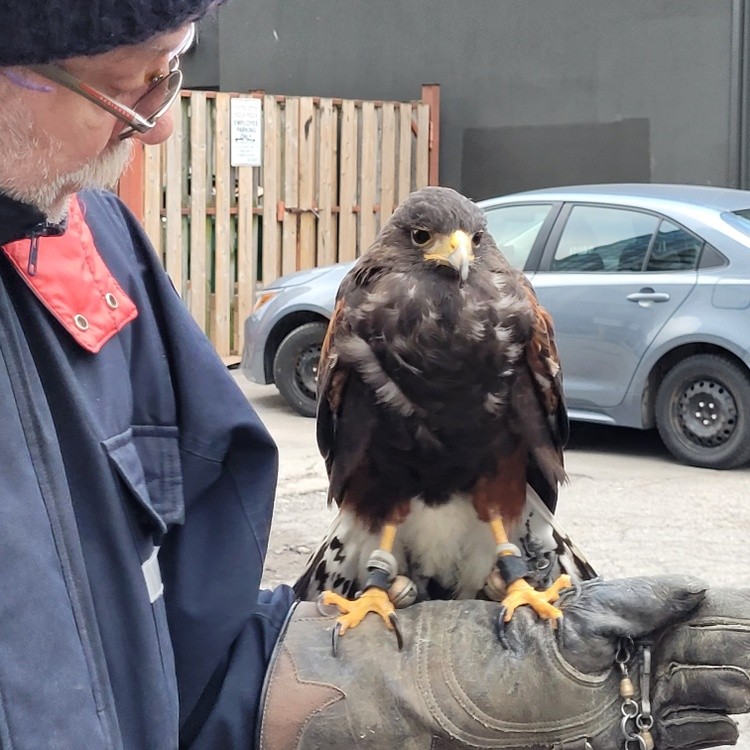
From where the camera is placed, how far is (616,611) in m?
1.93

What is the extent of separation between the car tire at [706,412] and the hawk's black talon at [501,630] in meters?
4.43

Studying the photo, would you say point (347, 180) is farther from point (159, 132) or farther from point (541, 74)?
point (159, 132)

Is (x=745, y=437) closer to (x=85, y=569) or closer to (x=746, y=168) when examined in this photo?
(x=746, y=168)

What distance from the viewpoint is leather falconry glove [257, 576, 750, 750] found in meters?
1.88

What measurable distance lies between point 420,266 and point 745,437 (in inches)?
159

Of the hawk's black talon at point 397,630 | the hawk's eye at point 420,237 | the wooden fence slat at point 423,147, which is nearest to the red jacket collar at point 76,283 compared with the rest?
the hawk's black talon at point 397,630

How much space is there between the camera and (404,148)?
1091 cm

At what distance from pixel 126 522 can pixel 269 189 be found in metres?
8.66

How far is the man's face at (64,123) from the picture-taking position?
1219mm

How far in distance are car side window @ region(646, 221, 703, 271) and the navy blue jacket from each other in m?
5.04

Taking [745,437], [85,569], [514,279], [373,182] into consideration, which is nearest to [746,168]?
[373,182]

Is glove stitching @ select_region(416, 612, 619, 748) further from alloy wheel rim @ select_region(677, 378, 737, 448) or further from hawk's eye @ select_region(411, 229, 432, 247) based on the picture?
alloy wheel rim @ select_region(677, 378, 737, 448)

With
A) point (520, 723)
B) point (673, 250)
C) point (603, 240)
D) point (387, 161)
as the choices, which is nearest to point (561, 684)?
point (520, 723)

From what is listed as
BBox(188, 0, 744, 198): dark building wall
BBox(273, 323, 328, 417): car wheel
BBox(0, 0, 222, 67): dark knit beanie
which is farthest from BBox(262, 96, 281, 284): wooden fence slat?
BBox(0, 0, 222, 67): dark knit beanie
